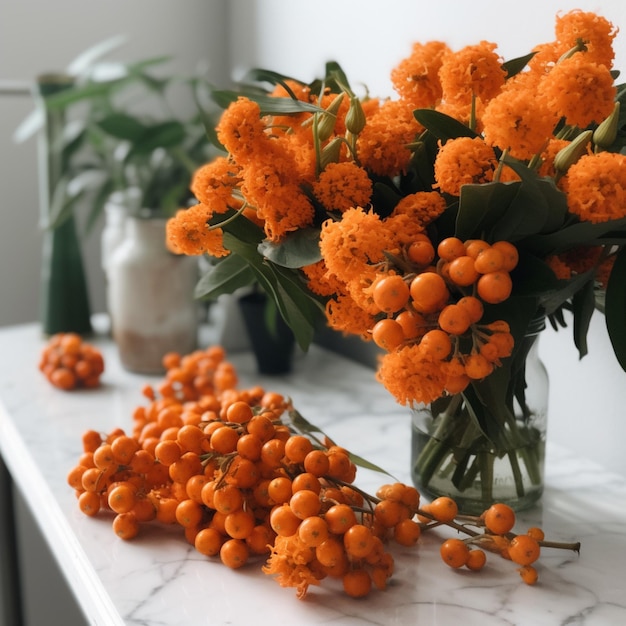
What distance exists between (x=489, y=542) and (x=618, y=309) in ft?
0.72

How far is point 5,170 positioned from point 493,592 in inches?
52.9

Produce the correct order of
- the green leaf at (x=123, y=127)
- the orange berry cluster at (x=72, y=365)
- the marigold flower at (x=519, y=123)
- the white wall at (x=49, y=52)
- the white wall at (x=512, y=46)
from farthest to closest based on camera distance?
the white wall at (x=49, y=52)
the green leaf at (x=123, y=127)
the orange berry cluster at (x=72, y=365)
the white wall at (x=512, y=46)
the marigold flower at (x=519, y=123)

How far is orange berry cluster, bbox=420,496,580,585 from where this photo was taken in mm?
647

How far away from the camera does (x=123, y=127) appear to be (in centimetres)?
128

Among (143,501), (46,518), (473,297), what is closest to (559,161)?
(473,297)

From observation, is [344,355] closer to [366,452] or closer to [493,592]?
[366,452]

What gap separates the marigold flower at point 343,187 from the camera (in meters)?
0.61

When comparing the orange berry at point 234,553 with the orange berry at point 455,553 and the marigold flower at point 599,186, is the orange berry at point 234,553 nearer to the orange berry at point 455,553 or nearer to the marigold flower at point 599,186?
the orange berry at point 455,553

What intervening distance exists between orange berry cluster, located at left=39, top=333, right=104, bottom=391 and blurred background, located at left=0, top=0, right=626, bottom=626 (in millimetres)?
434

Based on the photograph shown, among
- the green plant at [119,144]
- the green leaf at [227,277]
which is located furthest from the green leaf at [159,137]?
the green leaf at [227,277]

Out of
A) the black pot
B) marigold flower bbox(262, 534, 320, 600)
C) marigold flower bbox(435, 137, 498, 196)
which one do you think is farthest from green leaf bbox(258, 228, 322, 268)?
the black pot

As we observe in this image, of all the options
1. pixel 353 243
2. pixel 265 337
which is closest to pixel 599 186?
pixel 353 243

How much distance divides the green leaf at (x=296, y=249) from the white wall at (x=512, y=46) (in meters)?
0.39

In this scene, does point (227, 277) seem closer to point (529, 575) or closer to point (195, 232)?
point (195, 232)
